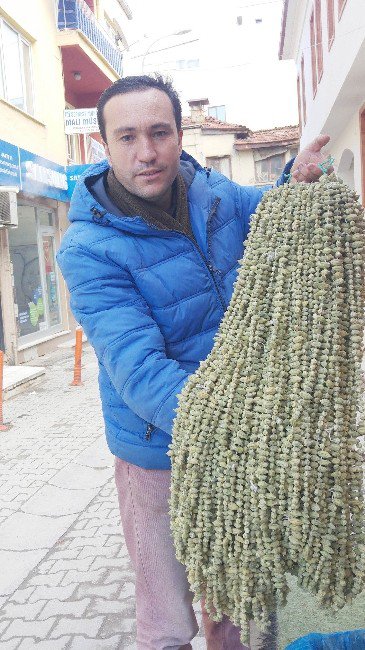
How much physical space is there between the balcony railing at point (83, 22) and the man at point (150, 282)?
13.1m

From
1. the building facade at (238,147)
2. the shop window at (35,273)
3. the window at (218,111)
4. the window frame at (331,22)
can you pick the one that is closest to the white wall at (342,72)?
the window frame at (331,22)

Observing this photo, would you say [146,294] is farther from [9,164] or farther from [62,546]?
[9,164]

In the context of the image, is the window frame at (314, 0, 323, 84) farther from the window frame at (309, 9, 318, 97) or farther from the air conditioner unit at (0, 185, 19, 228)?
the air conditioner unit at (0, 185, 19, 228)

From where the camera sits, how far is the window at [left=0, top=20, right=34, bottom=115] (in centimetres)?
1068

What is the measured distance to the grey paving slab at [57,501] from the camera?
427 cm

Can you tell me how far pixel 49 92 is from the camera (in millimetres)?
12812

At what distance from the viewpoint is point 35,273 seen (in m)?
12.3

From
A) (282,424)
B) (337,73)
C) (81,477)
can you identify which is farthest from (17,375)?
(282,424)

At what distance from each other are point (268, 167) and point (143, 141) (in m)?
27.9

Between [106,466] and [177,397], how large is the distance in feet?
Answer: 12.8

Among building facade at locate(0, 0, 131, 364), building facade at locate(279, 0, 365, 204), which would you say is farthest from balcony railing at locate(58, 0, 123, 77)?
building facade at locate(279, 0, 365, 204)

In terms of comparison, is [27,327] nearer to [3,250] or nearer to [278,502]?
[3,250]

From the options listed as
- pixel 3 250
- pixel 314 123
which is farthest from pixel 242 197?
pixel 314 123

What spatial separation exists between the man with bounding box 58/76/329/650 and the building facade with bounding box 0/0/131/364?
27.5 feet
